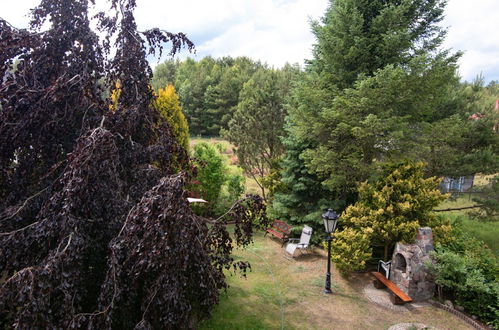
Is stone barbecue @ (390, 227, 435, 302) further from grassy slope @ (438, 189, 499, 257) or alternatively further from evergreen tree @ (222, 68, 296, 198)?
evergreen tree @ (222, 68, 296, 198)

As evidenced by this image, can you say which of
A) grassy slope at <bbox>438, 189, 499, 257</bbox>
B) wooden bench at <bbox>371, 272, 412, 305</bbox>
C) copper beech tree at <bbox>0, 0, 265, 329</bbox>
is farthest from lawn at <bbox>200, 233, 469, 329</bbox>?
grassy slope at <bbox>438, 189, 499, 257</bbox>

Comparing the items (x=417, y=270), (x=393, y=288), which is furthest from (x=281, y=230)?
(x=417, y=270)

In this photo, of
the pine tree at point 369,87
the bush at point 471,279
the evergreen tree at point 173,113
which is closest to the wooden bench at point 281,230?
the pine tree at point 369,87

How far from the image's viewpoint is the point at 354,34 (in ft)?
31.2

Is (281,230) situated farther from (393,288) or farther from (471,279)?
(471,279)

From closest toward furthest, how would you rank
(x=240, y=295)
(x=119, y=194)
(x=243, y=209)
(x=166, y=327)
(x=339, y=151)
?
(x=166, y=327), (x=119, y=194), (x=243, y=209), (x=240, y=295), (x=339, y=151)

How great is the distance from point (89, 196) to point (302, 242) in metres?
7.67

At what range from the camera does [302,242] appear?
33.8ft

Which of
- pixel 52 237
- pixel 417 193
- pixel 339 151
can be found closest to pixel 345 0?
pixel 339 151

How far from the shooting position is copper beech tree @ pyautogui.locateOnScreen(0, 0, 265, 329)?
3.41m

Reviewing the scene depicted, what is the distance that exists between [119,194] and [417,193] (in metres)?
7.11

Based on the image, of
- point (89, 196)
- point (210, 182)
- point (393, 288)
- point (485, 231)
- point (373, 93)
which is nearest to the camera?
point (89, 196)

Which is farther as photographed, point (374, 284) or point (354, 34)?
point (354, 34)

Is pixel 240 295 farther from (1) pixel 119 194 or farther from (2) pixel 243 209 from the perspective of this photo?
(1) pixel 119 194
